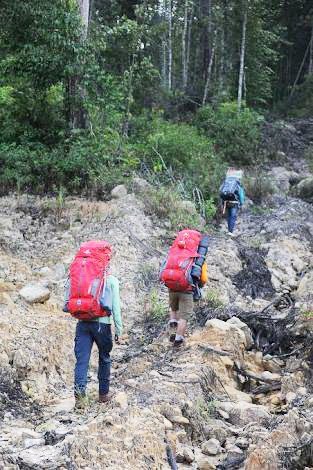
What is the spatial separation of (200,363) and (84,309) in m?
1.56

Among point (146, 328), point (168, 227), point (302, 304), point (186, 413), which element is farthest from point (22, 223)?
point (186, 413)

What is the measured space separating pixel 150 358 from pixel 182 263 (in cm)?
110

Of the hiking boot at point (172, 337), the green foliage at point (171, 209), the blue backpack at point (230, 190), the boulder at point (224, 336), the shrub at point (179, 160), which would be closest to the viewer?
the boulder at point (224, 336)

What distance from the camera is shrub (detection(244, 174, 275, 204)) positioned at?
648 inches

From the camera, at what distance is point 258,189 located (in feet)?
54.0

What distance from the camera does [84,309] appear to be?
5.24m

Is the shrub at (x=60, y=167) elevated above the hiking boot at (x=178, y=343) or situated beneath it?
elevated above

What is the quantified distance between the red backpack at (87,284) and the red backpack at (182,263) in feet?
4.59

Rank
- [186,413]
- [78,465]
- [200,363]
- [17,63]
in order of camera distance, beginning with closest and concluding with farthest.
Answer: [78,465], [186,413], [200,363], [17,63]

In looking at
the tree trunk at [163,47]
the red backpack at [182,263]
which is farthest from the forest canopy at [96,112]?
the red backpack at [182,263]

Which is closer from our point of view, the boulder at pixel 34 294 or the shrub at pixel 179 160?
the boulder at pixel 34 294

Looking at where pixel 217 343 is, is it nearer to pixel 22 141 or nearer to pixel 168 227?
pixel 168 227

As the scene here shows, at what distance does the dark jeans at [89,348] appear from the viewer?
5445 mm

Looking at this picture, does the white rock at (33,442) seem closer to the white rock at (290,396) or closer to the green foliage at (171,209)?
Result: the white rock at (290,396)
